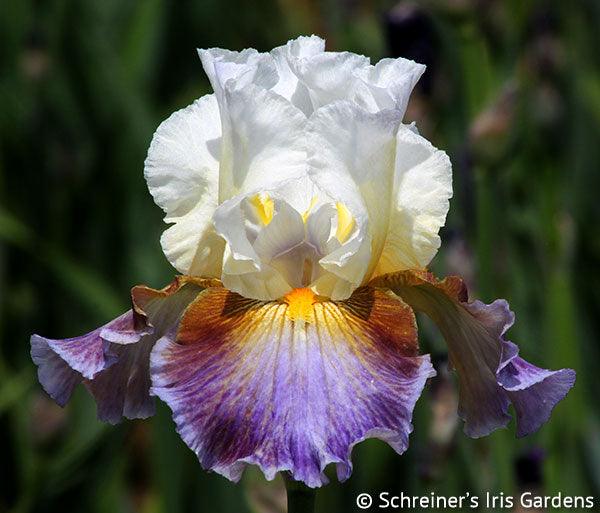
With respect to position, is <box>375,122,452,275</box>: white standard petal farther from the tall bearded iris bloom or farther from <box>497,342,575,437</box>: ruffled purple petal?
<box>497,342,575,437</box>: ruffled purple petal

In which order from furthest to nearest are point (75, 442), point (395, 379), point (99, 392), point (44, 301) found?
point (44, 301), point (75, 442), point (99, 392), point (395, 379)

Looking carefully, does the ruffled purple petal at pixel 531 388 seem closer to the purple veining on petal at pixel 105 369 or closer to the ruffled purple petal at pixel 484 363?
the ruffled purple petal at pixel 484 363

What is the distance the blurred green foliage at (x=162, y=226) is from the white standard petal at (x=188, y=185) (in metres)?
0.37

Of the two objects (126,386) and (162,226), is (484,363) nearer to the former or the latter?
(126,386)

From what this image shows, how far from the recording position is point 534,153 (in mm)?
2410

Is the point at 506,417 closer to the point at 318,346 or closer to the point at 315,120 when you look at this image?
the point at 318,346

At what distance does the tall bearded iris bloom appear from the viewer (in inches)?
31.6

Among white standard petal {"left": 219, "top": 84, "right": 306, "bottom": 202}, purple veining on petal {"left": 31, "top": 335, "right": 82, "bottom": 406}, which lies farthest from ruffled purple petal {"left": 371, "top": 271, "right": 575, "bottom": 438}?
purple veining on petal {"left": 31, "top": 335, "right": 82, "bottom": 406}

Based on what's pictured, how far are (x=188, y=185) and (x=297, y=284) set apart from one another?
14cm

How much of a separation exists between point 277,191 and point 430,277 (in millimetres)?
153

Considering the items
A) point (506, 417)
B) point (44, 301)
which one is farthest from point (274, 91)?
point (44, 301)

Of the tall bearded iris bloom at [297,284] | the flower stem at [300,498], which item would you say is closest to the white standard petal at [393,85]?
the tall bearded iris bloom at [297,284]

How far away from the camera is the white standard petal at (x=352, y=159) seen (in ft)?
2.89

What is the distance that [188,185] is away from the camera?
3.14 feet
